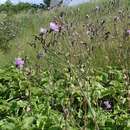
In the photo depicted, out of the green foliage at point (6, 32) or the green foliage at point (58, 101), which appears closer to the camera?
the green foliage at point (58, 101)

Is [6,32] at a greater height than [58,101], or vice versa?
[6,32]

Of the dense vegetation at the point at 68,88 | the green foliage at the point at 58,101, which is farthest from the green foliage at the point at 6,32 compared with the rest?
the green foliage at the point at 58,101

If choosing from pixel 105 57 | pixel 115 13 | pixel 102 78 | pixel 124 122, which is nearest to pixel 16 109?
pixel 102 78

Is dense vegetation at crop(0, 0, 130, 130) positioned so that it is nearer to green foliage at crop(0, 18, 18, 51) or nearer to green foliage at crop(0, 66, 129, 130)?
green foliage at crop(0, 66, 129, 130)

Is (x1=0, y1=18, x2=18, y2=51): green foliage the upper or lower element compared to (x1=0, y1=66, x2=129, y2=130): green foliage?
upper

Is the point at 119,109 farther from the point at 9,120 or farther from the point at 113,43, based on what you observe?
the point at 113,43

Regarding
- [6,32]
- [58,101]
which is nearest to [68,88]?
[58,101]

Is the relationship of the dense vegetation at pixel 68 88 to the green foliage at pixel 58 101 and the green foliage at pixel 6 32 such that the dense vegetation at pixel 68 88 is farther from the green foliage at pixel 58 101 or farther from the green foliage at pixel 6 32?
the green foliage at pixel 6 32

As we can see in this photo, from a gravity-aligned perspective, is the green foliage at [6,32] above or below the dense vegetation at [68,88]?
above

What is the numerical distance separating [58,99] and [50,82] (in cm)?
31

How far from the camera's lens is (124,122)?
9.75ft

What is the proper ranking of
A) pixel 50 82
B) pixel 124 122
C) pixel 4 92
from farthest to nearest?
pixel 4 92
pixel 50 82
pixel 124 122

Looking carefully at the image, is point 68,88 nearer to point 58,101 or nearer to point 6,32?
point 58,101

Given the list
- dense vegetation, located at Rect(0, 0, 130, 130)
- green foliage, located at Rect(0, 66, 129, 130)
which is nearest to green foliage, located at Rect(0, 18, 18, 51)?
dense vegetation, located at Rect(0, 0, 130, 130)
